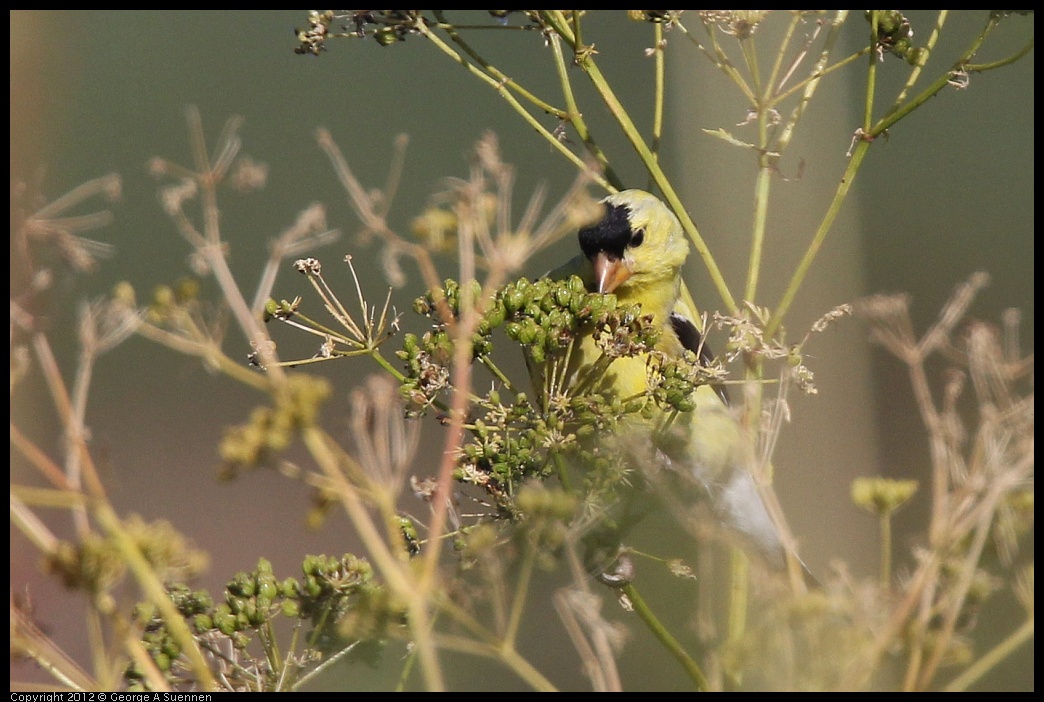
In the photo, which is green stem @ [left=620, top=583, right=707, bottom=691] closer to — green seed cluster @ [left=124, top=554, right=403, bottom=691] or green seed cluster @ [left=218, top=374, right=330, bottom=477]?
green seed cluster @ [left=124, top=554, right=403, bottom=691]

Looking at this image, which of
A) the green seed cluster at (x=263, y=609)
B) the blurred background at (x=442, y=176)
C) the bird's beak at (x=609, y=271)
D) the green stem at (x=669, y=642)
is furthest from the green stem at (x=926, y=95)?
the blurred background at (x=442, y=176)

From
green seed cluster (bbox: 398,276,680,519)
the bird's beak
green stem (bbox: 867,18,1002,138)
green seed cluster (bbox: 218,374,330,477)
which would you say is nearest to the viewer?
green seed cluster (bbox: 218,374,330,477)

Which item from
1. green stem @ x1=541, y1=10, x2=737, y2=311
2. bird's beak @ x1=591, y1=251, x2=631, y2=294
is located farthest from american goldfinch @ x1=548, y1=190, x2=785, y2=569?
green stem @ x1=541, y1=10, x2=737, y2=311

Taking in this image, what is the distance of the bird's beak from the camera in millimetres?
2158

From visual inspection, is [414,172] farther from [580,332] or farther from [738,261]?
[580,332]

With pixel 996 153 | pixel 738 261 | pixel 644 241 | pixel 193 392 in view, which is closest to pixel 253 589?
pixel 644 241

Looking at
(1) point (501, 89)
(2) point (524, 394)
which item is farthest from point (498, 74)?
(2) point (524, 394)

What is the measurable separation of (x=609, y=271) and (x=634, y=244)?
0.35 ft

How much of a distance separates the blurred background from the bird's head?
7.24 ft

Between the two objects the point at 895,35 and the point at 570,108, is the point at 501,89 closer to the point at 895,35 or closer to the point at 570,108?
the point at 570,108

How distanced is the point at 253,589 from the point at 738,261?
4.86 metres

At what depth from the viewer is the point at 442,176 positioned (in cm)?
461

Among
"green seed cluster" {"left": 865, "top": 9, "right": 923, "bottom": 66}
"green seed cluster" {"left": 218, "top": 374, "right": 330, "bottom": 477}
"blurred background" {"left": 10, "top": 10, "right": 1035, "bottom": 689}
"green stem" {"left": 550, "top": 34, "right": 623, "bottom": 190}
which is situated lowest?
"blurred background" {"left": 10, "top": 10, "right": 1035, "bottom": 689}

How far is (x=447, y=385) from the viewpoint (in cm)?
112
